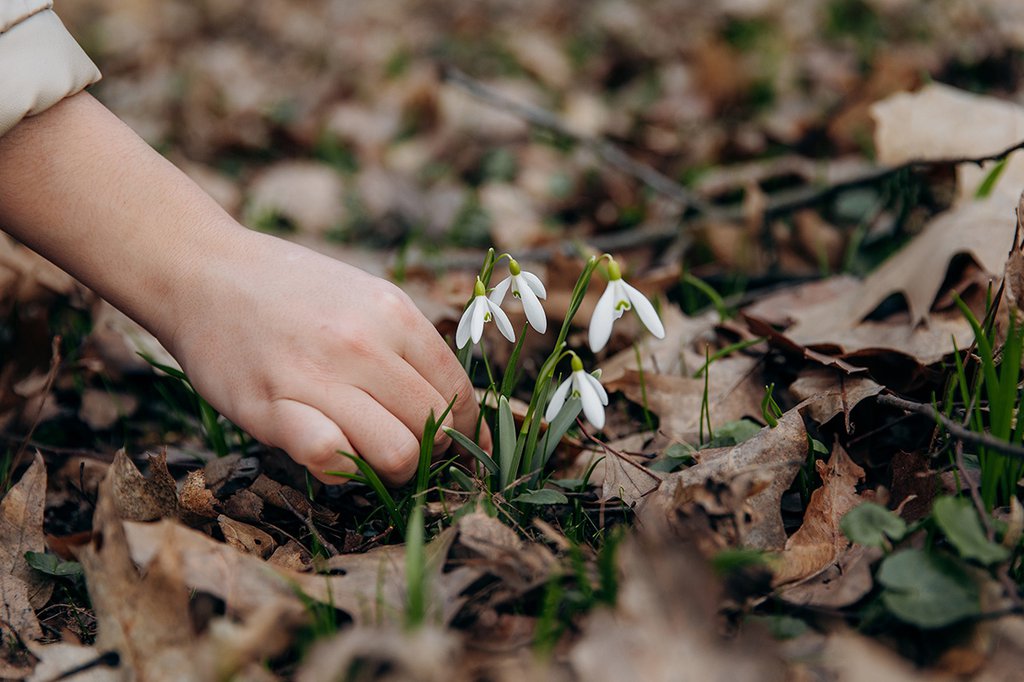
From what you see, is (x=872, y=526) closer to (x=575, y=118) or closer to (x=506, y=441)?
(x=506, y=441)

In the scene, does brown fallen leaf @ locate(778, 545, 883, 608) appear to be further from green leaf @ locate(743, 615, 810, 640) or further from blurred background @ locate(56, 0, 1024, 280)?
blurred background @ locate(56, 0, 1024, 280)

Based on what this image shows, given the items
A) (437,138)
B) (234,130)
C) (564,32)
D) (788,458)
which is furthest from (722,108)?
(788,458)

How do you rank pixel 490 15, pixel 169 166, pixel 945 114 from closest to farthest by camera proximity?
pixel 169 166 < pixel 945 114 < pixel 490 15

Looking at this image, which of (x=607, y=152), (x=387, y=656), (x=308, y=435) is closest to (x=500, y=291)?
(x=308, y=435)

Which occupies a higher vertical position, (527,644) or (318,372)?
(318,372)

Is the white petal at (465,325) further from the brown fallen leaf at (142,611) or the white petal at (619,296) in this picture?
the brown fallen leaf at (142,611)

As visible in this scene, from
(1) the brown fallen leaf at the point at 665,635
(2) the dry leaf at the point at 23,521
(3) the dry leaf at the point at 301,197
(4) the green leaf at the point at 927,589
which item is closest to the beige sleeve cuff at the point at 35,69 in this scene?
(2) the dry leaf at the point at 23,521

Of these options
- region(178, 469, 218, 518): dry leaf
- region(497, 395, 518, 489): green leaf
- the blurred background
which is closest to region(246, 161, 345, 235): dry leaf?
the blurred background

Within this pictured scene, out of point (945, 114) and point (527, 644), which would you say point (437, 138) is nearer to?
point (945, 114)
